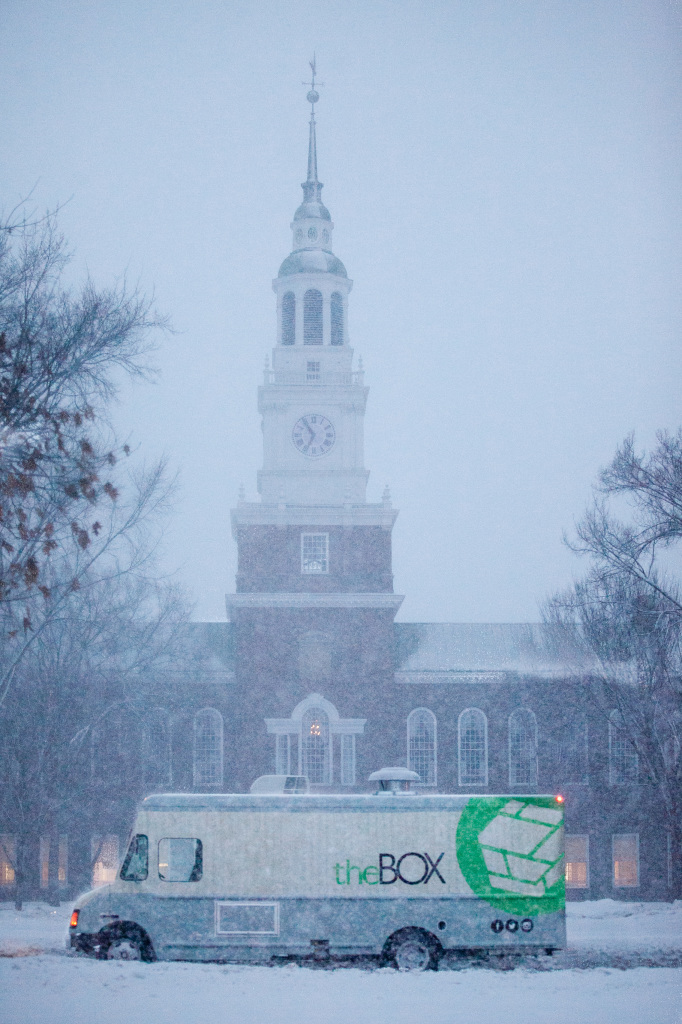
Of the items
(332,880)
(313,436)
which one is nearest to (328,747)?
(313,436)

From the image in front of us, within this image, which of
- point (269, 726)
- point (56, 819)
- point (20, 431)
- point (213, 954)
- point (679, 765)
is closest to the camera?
point (20, 431)

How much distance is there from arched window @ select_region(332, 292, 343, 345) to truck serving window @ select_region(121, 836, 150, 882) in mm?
29348

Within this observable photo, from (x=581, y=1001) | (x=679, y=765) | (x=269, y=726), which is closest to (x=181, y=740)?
(x=269, y=726)

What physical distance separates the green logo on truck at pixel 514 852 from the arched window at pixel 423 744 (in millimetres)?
23934

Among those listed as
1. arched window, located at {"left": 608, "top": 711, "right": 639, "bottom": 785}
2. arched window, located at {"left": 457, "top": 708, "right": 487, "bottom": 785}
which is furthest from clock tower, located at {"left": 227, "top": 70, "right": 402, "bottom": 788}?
arched window, located at {"left": 608, "top": 711, "right": 639, "bottom": 785}

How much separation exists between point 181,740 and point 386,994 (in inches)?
1158

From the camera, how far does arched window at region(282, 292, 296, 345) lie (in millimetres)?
46906

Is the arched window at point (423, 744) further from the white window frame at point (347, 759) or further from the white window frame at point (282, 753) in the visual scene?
the white window frame at point (282, 753)

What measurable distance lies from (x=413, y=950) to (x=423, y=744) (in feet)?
81.9

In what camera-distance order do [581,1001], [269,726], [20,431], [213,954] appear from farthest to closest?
[269,726], [213,954], [20,431], [581,1001]

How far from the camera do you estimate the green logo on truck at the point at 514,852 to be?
20.4 m

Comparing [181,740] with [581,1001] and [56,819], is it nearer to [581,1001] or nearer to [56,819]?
[56,819]

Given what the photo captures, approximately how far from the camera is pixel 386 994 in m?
15.5

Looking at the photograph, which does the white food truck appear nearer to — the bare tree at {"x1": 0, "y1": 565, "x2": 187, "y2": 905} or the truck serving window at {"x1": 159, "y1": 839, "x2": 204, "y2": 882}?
the truck serving window at {"x1": 159, "y1": 839, "x2": 204, "y2": 882}
